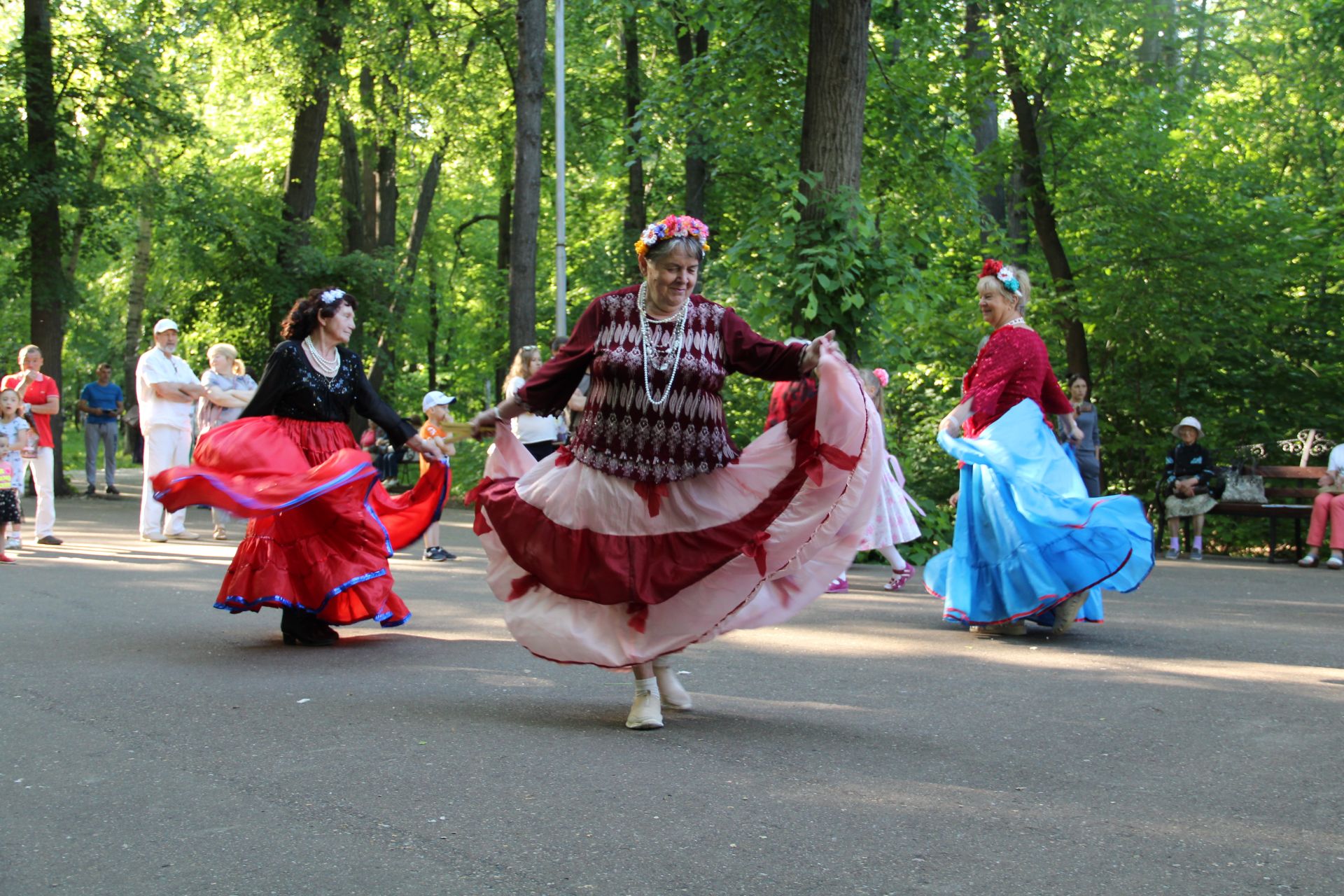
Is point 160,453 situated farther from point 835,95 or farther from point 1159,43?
point 1159,43

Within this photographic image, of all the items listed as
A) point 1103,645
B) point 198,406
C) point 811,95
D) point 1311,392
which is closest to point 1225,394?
point 1311,392

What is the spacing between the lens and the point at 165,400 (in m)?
14.5

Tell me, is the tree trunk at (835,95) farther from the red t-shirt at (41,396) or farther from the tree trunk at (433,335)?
the tree trunk at (433,335)

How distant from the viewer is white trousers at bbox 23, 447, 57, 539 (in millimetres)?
14188

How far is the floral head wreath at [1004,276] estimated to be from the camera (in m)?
8.68

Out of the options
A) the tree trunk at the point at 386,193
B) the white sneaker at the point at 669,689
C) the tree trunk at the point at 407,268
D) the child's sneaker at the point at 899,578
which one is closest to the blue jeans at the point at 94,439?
the tree trunk at the point at 407,268

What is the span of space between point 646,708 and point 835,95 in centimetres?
868

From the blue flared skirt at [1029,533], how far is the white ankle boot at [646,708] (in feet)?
10.7

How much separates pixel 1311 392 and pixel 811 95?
29.8 feet

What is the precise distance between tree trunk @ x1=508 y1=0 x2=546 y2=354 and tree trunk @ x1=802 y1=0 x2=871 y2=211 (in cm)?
590

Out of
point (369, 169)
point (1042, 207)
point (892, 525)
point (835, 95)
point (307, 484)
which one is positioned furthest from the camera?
point (369, 169)

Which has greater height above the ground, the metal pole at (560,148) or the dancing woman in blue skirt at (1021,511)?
the metal pole at (560,148)

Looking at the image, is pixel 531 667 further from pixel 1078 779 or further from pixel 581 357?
pixel 1078 779

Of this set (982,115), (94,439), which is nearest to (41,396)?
(94,439)
